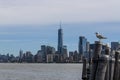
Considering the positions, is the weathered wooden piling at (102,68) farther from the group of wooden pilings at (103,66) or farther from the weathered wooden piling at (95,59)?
the weathered wooden piling at (95,59)

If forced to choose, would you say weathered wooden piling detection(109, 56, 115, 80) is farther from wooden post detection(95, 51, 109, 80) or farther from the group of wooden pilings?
wooden post detection(95, 51, 109, 80)

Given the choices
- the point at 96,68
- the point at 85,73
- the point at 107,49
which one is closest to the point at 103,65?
the point at 96,68

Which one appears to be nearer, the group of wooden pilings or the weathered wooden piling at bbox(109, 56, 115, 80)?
the group of wooden pilings

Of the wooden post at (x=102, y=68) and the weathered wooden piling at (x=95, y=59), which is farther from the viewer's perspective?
the weathered wooden piling at (x=95, y=59)

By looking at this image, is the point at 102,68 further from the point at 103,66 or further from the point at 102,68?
the point at 103,66

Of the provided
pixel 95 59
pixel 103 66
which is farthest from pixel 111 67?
pixel 95 59

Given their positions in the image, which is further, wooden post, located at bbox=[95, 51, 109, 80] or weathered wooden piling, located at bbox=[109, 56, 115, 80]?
weathered wooden piling, located at bbox=[109, 56, 115, 80]

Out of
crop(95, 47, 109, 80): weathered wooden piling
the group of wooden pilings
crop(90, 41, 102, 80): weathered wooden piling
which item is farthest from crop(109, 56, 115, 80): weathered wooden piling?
crop(90, 41, 102, 80): weathered wooden piling

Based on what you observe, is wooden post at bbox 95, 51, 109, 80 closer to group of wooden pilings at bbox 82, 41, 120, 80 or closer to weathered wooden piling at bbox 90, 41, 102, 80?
group of wooden pilings at bbox 82, 41, 120, 80

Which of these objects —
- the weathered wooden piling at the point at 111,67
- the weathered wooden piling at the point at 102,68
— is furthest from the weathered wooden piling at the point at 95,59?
the weathered wooden piling at the point at 111,67

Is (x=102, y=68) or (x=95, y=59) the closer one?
(x=102, y=68)

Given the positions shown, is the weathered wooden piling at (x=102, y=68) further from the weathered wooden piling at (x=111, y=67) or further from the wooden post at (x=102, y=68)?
the weathered wooden piling at (x=111, y=67)

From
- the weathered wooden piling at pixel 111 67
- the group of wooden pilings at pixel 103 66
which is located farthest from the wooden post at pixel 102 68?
the weathered wooden piling at pixel 111 67

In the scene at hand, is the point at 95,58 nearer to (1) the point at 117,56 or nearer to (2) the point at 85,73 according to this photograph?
(1) the point at 117,56
